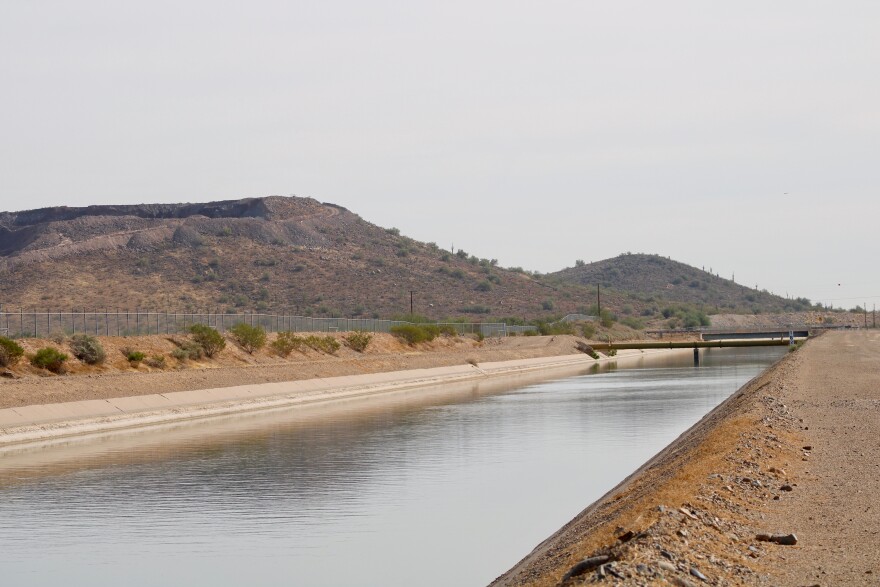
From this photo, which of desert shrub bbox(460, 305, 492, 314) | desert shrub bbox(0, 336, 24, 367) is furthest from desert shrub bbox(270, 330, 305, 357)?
desert shrub bbox(460, 305, 492, 314)

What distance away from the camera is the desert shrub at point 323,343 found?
254ft

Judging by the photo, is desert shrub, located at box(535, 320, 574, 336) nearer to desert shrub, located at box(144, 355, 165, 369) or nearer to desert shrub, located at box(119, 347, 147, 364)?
desert shrub, located at box(144, 355, 165, 369)

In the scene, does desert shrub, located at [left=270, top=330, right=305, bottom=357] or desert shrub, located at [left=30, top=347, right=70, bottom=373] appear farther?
desert shrub, located at [left=270, top=330, right=305, bottom=357]

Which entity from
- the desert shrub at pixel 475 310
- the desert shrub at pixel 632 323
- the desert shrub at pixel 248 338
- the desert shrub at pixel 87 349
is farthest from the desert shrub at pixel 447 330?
the desert shrub at pixel 632 323

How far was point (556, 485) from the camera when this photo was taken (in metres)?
25.4

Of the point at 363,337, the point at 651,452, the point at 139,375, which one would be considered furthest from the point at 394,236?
the point at 651,452

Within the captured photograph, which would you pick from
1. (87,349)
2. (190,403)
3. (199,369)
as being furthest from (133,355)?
(190,403)

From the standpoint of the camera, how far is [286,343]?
7306cm

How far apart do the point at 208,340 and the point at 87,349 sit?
1177 cm

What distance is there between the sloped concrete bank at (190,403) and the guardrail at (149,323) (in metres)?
10.5

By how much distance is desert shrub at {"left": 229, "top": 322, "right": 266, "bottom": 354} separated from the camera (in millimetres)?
69938

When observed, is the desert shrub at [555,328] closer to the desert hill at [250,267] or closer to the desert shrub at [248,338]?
the desert hill at [250,267]

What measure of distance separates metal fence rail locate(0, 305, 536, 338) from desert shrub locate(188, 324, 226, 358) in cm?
204

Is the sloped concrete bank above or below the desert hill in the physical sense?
below
